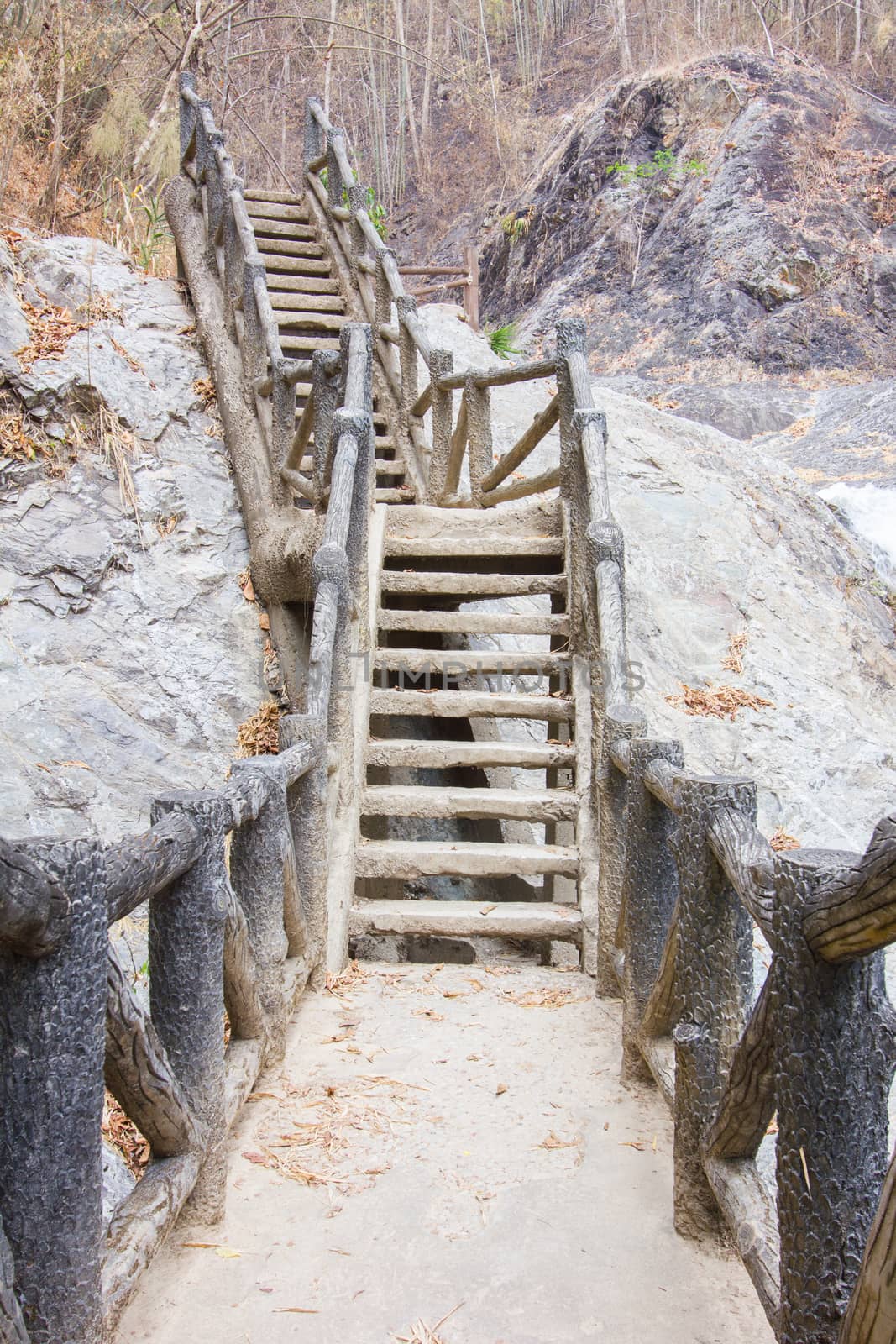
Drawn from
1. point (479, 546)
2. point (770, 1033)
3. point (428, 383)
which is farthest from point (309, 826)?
point (428, 383)

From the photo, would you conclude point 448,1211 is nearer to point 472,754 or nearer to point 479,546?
point 472,754

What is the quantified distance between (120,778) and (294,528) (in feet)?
5.58

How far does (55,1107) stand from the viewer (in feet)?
4.79

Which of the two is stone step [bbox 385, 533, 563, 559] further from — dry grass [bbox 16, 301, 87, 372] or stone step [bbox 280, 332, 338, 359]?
dry grass [bbox 16, 301, 87, 372]

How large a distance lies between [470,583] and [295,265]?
15.3ft

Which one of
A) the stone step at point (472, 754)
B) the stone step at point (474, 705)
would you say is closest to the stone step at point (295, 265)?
the stone step at point (474, 705)

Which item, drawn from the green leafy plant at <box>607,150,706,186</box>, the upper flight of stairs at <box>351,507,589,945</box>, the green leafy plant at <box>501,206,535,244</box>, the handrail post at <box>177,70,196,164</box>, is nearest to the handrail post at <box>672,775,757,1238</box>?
the upper flight of stairs at <box>351,507,589,945</box>

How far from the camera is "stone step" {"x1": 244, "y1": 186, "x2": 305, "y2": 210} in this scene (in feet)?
31.9

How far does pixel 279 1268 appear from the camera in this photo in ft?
7.32

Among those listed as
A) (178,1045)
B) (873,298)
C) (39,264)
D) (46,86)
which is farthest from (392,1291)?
(873,298)

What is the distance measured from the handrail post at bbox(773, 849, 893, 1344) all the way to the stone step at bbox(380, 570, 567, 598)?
160 inches

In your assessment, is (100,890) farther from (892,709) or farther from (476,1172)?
(892,709)

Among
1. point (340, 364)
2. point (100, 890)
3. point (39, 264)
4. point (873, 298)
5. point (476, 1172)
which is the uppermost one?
point (873, 298)

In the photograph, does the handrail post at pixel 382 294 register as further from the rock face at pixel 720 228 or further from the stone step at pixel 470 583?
the rock face at pixel 720 228
